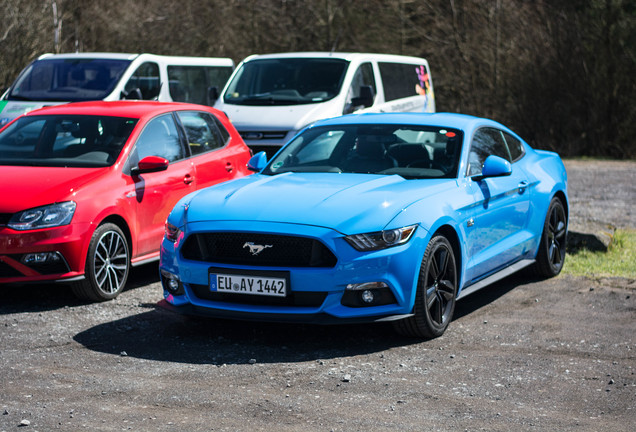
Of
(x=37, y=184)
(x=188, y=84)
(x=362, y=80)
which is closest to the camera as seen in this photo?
(x=37, y=184)

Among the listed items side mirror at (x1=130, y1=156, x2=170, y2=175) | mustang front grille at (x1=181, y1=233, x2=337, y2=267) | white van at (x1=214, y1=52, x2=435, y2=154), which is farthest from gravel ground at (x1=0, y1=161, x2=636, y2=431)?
white van at (x1=214, y1=52, x2=435, y2=154)

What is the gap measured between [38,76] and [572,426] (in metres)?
11.9

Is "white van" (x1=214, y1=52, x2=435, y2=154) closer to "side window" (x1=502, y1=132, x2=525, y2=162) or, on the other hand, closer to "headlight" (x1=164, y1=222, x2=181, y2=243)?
→ "side window" (x1=502, y1=132, x2=525, y2=162)

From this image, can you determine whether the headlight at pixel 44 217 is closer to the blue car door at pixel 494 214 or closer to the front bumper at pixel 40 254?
the front bumper at pixel 40 254

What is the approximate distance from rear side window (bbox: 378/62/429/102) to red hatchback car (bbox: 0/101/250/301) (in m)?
6.49

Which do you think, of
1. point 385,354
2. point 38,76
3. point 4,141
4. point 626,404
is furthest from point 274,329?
point 38,76

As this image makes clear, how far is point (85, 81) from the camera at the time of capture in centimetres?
1491

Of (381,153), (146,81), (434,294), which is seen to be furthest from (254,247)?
(146,81)

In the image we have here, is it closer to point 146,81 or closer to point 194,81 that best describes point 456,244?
point 146,81

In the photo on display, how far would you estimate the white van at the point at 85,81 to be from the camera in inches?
572

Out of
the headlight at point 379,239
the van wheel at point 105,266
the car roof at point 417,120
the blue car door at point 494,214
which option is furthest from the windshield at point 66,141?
the blue car door at point 494,214

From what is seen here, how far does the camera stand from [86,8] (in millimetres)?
26562

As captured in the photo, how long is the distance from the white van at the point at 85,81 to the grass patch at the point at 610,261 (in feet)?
23.8

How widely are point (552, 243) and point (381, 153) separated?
2340 mm
